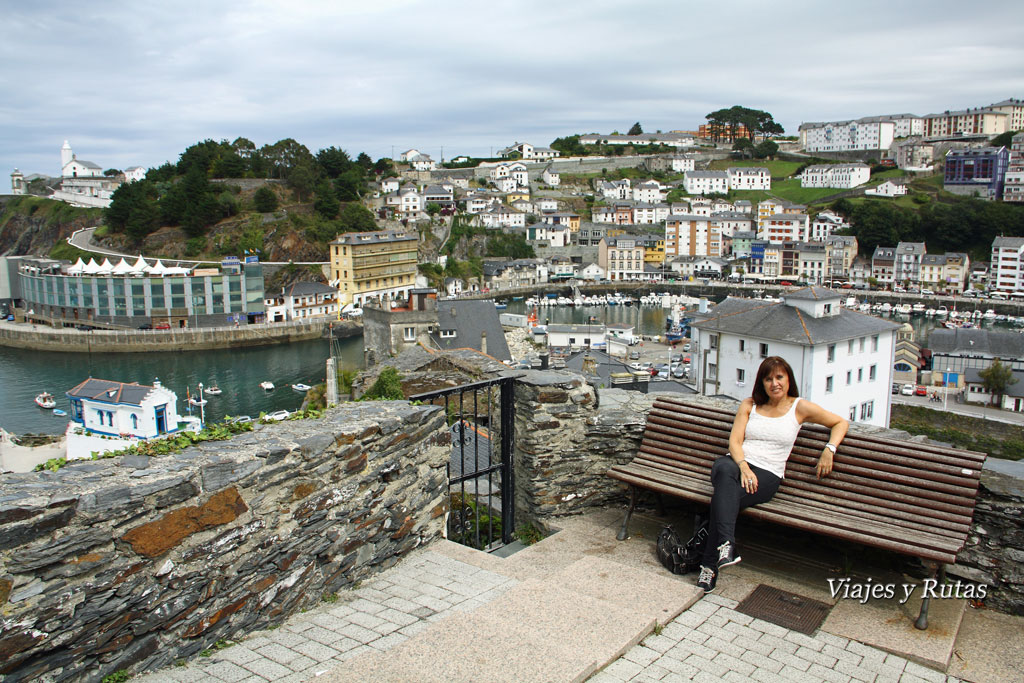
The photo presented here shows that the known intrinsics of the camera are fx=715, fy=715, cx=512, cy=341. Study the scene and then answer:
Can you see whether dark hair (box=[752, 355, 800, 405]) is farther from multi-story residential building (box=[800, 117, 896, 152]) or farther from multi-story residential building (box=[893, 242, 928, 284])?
multi-story residential building (box=[800, 117, 896, 152])

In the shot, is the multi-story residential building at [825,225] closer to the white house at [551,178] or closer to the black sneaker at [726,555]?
the white house at [551,178]

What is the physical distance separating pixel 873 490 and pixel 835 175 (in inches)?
4645

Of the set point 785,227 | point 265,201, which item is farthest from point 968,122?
point 265,201

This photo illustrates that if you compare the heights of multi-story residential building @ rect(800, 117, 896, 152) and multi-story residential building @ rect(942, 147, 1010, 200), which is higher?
multi-story residential building @ rect(800, 117, 896, 152)

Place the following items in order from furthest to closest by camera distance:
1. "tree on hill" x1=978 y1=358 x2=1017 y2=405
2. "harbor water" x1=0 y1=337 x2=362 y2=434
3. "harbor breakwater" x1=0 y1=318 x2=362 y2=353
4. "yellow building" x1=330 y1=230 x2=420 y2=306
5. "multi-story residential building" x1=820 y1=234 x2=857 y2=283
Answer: "multi-story residential building" x1=820 y1=234 x2=857 y2=283
"yellow building" x1=330 y1=230 x2=420 y2=306
"harbor breakwater" x1=0 y1=318 x2=362 y2=353
"harbor water" x1=0 y1=337 x2=362 y2=434
"tree on hill" x1=978 y1=358 x2=1017 y2=405

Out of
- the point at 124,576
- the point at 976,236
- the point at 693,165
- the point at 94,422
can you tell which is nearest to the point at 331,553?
the point at 124,576

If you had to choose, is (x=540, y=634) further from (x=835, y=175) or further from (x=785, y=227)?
(x=835, y=175)

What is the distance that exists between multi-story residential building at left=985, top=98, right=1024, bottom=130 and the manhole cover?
145013 millimetres

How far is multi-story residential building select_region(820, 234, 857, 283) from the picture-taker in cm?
8024

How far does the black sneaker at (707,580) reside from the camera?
381cm

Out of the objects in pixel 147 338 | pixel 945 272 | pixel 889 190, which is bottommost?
pixel 147 338

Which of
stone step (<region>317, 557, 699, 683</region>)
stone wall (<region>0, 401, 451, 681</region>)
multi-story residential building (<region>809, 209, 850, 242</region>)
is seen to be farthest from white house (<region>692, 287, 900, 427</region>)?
multi-story residential building (<region>809, 209, 850, 242</region>)

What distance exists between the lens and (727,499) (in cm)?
386

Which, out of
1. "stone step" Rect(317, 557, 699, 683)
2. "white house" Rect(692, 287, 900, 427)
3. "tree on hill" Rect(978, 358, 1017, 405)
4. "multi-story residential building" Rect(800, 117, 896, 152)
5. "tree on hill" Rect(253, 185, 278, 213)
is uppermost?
"multi-story residential building" Rect(800, 117, 896, 152)
